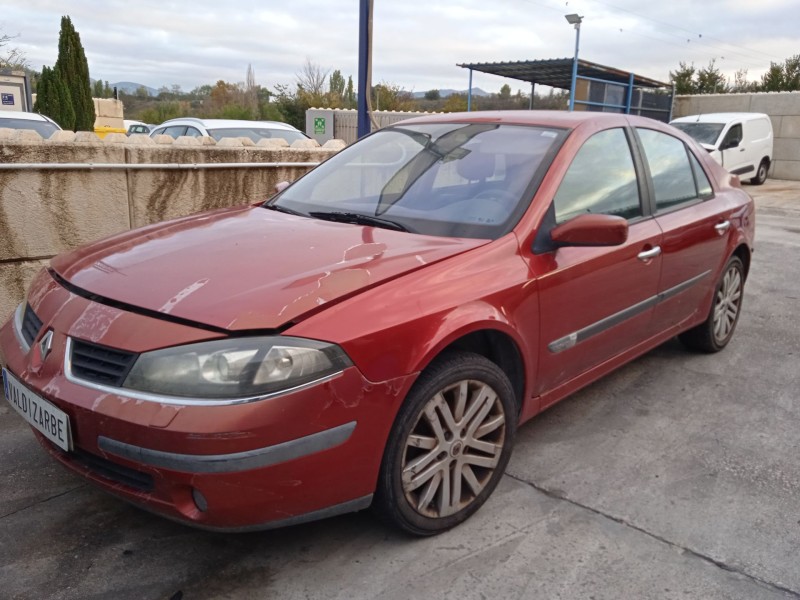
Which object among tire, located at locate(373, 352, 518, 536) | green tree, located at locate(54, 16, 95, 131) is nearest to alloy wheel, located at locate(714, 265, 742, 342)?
tire, located at locate(373, 352, 518, 536)

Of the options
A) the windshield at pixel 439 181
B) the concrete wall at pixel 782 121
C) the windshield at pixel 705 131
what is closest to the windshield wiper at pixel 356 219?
the windshield at pixel 439 181

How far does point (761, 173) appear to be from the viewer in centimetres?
1655

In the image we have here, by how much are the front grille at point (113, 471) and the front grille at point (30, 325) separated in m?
0.46

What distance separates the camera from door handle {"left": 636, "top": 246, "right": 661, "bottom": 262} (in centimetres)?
336

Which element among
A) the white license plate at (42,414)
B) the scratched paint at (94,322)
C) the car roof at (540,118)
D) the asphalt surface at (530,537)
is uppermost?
the car roof at (540,118)

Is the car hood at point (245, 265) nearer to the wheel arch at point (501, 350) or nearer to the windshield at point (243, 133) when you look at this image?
the wheel arch at point (501, 350)

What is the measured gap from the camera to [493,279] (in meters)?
2.58

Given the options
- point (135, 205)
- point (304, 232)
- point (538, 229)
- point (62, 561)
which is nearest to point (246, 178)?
point (135, 205)

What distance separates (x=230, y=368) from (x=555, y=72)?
18.1 m

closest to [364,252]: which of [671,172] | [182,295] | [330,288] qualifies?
[330,288]

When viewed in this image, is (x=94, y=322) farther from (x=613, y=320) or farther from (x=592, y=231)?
(x=613, y=320)

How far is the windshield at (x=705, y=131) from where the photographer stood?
14219 mm

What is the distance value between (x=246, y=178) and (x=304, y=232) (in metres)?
2.52

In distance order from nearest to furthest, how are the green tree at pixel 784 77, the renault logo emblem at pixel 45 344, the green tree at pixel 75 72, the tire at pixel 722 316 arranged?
the renault logo emblem at pixel 45 344
the tire at pixel 722 316
the green tree at pixel 75 72
the green tree at pixel 784 77
